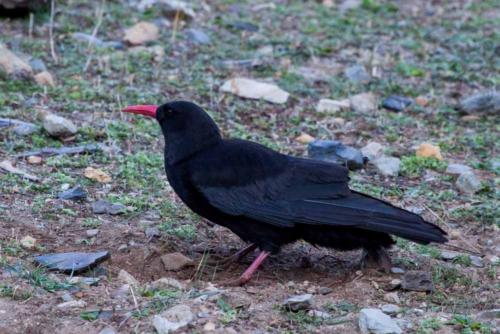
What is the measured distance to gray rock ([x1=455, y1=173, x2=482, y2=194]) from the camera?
22.5 ft

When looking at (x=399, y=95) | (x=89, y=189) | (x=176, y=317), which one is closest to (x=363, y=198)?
(x=176, y=317)

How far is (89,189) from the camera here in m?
6.37

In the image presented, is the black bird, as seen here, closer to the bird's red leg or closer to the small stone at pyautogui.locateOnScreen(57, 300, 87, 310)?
the bird's red leg

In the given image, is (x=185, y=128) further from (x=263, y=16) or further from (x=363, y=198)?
(x=263, y=16)

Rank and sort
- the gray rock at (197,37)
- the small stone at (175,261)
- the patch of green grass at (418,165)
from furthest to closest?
the gray rock at (197,37)
the patch of green grass at (418,165)
the small stone at (175,261)

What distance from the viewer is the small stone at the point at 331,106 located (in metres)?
8.24

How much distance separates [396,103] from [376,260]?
3237 mm

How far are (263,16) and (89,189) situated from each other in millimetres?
4764

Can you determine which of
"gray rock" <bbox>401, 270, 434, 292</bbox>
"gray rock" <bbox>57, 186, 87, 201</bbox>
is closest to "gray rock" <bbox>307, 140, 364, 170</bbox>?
"gray rock" <bbox>57, 186, 87, 201</bbox>

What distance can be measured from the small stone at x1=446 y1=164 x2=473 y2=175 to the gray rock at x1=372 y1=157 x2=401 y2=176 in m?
0.37

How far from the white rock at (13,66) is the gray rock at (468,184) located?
361 cm

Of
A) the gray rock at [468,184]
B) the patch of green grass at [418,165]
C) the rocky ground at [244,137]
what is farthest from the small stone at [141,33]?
the gray rock at [468,184]

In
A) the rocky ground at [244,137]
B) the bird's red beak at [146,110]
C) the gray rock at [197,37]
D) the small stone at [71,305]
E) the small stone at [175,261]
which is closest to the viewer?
the small stone at [71,305]

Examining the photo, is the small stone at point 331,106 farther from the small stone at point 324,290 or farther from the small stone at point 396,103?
the small stone at point 324,290
